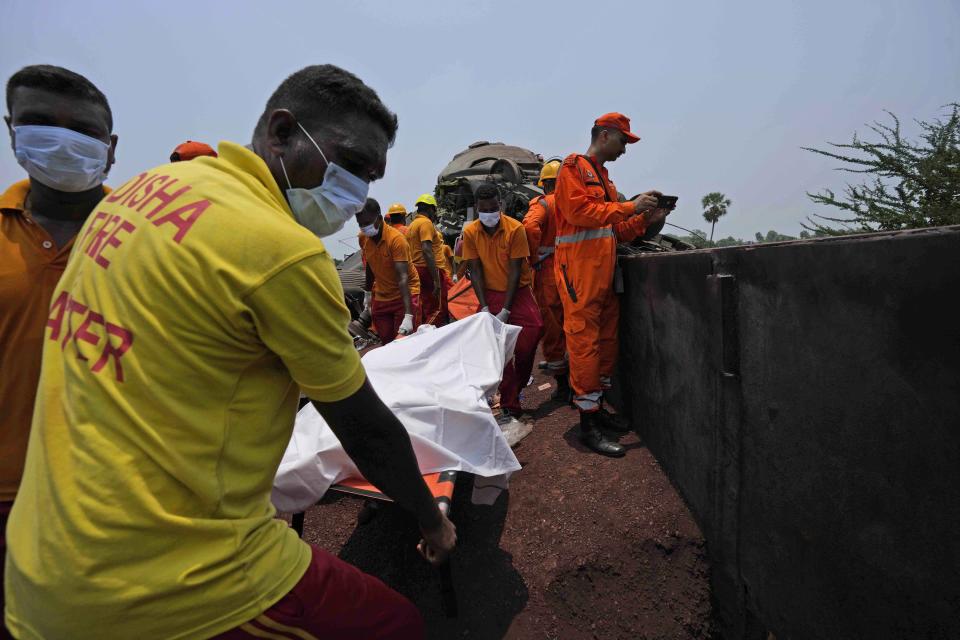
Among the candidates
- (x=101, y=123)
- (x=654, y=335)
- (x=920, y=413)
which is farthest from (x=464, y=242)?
(x=920, y=413)

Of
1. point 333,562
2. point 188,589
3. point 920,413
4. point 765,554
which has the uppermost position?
point 920,413

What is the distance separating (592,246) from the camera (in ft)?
10.9

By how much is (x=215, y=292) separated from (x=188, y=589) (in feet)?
1.75

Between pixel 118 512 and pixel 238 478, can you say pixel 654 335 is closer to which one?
pixel 238 478

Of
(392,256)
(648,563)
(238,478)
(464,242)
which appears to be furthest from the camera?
(392,256)

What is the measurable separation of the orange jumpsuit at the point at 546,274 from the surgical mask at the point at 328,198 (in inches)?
145

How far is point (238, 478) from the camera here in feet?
3.16

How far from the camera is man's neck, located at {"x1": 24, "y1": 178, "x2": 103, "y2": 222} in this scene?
5.73 feet

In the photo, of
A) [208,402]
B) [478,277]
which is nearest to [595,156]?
[478,277]

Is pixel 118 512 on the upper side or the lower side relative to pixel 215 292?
lower

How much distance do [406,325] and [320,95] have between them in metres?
4.00

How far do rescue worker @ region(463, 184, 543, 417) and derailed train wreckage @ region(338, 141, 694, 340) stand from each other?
13.3 feet

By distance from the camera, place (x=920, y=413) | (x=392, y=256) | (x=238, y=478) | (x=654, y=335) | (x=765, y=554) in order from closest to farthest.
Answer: (x=238, y=478) → (x=920, y=413) → (x=765, y=554) → (x=654, y=335) → (x=392, y=256)

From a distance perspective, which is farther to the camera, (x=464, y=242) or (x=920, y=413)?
(x=464, y=242)
